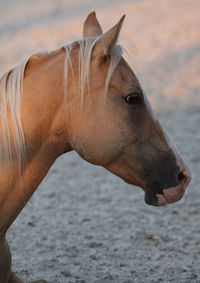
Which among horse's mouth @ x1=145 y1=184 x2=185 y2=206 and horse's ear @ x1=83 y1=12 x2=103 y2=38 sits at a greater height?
horse's ear @ x1=83 y1=12 x2=103 y2=38

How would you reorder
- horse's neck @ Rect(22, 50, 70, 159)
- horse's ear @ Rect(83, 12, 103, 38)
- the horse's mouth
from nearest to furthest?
horse's neck @ Rect(22, 50, 70, 159), the horse's mouth, horse's ear @ Rect(83, 12, 103, 38)

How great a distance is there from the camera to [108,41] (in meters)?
1.78

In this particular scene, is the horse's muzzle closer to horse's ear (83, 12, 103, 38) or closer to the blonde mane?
the blonde mane

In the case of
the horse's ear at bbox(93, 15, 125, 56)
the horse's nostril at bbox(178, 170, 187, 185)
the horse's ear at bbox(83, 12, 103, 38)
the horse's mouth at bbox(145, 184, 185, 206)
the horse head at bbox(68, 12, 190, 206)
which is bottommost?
the horse's mouth at bbox(145, 184, 185, 206)

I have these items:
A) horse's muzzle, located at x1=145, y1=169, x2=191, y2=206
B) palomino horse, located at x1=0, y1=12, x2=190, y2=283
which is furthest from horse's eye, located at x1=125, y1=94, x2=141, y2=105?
horse's muzzle, located at x1=145, y1=169, x2=191, y2=206

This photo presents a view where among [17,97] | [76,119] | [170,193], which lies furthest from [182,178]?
[17,97]

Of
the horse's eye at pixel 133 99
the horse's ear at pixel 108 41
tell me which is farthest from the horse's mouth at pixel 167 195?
the horse's ear at pixel 108 41

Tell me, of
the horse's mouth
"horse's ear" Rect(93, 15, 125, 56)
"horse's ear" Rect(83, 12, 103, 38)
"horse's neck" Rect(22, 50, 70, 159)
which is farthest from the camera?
"horse's ear" Rect(83, 12, 103, 38)

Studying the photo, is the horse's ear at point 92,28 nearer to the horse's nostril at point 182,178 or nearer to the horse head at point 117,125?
the horse head at point 117,125

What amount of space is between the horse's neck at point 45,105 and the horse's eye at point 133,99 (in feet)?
0.83

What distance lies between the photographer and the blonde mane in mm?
1839

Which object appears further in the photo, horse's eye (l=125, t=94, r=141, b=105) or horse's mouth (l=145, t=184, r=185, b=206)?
horse's mouth (l=145, t=184, r=185, b=206)

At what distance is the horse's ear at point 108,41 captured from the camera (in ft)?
5.73

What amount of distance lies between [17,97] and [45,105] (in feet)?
0.37
